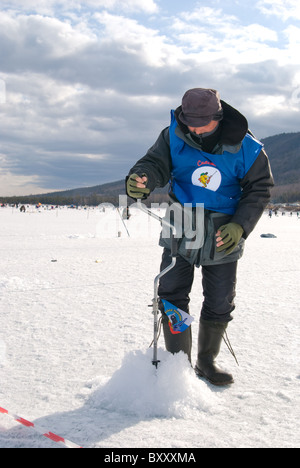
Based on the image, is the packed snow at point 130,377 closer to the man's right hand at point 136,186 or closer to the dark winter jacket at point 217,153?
the dark winter jacket at point 217,153

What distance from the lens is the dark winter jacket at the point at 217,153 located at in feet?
7.84

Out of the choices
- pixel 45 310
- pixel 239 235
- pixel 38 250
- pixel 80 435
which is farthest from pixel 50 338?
pixel 38 250

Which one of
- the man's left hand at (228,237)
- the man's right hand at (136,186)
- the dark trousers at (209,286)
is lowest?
the dark trousers at (209,286)

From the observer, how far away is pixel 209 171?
2.46 m

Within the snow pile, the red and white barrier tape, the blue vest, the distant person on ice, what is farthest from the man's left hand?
the red and white barrier tape

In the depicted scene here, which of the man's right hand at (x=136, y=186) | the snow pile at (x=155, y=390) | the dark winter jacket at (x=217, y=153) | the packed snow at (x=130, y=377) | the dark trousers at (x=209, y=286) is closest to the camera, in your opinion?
the packed snow at (x=130, y=377)

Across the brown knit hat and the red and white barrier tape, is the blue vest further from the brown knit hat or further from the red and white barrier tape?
the red and white barrier tape

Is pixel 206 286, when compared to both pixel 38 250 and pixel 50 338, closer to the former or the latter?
pixel 50 338

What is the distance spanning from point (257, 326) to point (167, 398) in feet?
6.09

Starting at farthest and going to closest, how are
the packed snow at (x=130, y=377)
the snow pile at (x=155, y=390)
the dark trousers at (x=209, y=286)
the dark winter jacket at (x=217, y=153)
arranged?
the dark trousers at (x=209, y=286)
the dark winter jacket at (x=217, y=153)
the snow pile at (x=155, y=390)
the packed snow at (x=130, y=377)

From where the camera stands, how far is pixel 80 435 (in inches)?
71.8

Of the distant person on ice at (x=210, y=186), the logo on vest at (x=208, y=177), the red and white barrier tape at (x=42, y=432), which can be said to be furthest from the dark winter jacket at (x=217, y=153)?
the red and white barrier tape at (x=42, y=432)

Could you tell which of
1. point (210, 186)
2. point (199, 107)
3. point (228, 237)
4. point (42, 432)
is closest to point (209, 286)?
A: point (228, 237)

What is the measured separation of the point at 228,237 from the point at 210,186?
0.35 metres
